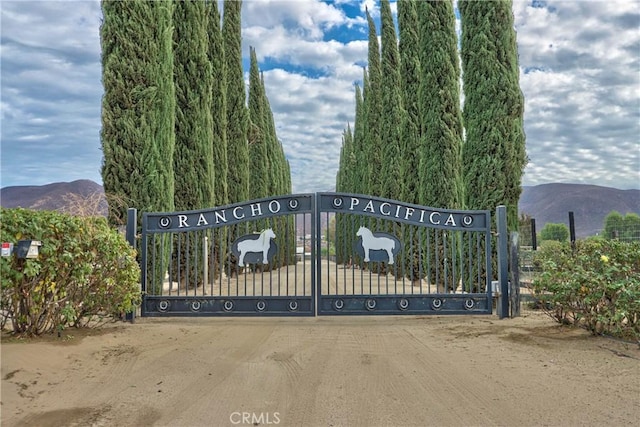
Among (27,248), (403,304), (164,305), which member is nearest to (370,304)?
(403,304)

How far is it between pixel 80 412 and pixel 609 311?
18.4 ft

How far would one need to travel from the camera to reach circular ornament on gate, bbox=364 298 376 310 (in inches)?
282

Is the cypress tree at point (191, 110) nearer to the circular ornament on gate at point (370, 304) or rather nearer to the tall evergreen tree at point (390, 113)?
the circular ornament on gate at point (370, 304)

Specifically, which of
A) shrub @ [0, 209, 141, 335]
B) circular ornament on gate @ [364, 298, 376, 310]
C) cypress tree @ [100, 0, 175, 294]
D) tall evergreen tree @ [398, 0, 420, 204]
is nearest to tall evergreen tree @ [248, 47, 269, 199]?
tall evergreen tree @ [398, 0, 420, 204]

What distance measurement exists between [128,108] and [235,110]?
11480 mm

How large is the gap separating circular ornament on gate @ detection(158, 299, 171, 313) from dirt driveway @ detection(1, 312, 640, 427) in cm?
96

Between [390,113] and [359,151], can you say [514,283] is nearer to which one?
[390,113]

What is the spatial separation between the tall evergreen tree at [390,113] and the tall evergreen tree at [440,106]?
4489 millimetres

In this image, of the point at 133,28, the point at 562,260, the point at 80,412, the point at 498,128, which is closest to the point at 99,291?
the point at 80,412

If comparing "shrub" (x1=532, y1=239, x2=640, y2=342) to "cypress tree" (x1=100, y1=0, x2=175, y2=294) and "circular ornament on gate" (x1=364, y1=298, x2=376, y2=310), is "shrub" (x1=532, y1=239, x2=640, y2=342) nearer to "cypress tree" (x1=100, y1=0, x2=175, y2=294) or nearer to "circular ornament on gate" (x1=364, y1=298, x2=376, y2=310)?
"circular ornament on gate" (x1=364, y1=298, x2=376, y2=310)

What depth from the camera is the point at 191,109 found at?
13.2m

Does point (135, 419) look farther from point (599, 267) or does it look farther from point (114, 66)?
point (114, 66)

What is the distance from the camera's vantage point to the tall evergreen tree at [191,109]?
12852mm

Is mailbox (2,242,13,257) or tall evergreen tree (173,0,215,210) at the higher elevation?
tall evergreen tree (173,0,215,210)
